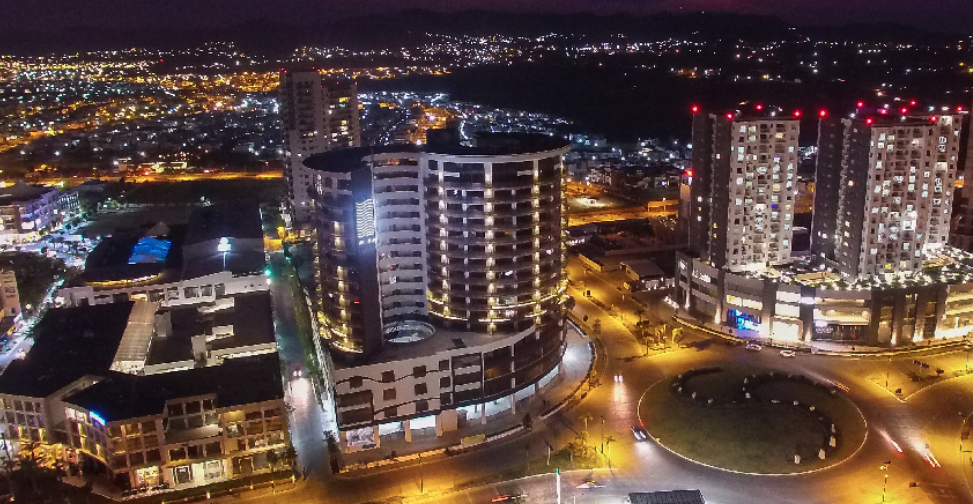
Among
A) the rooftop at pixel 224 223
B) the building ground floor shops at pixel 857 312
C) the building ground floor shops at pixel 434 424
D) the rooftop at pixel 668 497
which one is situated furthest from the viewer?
the rooftop at pixel 224 223

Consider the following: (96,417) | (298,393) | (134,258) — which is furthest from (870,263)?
(134,258)

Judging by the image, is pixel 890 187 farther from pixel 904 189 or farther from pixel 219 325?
pixel 219 325

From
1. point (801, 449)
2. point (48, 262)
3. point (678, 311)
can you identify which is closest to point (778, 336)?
point (678, 311)

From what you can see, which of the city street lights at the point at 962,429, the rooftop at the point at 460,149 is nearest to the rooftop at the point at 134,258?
the rooftop at the point at 460,149

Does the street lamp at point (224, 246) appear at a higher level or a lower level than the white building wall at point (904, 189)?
lower

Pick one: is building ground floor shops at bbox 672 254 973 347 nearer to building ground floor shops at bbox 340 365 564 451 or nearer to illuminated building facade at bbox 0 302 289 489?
building ground floor shops at bbox 340 365 564 451

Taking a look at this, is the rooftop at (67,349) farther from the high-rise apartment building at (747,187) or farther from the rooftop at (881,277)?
the rooftop at (881,277)
